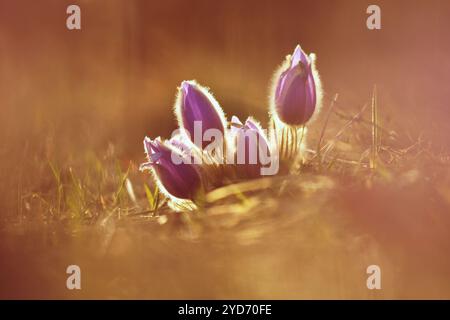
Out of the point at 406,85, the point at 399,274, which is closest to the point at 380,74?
the point at 406,85

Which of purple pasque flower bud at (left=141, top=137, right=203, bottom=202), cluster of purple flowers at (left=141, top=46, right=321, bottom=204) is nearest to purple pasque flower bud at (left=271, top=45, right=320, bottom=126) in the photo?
cluster of purple flowers at (left=141, top=46, right=321, bottom=204)

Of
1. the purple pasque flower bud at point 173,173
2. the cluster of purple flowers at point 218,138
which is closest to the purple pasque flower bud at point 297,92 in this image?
the cluster of purple flowers at point 218,138

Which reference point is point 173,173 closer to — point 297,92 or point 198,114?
point 198,114

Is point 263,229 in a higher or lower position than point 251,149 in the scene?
lower

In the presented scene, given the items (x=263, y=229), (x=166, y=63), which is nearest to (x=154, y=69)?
(x=166, y=63)

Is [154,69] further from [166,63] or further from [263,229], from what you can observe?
[263,229]

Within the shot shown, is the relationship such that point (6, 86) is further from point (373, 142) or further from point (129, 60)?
point (373, 142)
